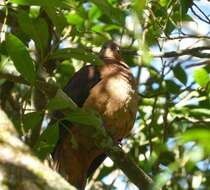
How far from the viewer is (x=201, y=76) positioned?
400 centimetres

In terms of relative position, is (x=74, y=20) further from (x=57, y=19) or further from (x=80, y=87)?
(x=57, y=19)

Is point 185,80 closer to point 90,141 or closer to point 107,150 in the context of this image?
point 90,141

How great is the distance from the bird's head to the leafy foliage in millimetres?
82

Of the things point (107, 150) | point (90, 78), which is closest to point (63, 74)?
point (90, 78)

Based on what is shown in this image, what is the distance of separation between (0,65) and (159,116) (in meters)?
2.32

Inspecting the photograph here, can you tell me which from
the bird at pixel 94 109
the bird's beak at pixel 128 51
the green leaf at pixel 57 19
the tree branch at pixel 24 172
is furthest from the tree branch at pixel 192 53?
the tree branch at pixel 24 172

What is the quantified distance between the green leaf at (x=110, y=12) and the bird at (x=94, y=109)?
1.54m

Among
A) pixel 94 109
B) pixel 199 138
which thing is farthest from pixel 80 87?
pixel 199 138

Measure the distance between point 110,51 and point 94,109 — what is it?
85 cm

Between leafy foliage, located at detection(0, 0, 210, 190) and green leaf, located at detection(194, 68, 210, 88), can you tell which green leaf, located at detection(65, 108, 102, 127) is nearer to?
leafy foliage, located at detection(0, 0, 210, 190)

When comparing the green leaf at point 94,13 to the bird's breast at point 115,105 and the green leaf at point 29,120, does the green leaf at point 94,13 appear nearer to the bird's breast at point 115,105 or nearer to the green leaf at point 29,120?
the bird's breast at point 115,105

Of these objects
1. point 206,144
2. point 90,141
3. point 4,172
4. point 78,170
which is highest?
point 206,144

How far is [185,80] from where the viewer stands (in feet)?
15.0

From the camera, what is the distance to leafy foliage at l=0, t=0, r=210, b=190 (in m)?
2.45
